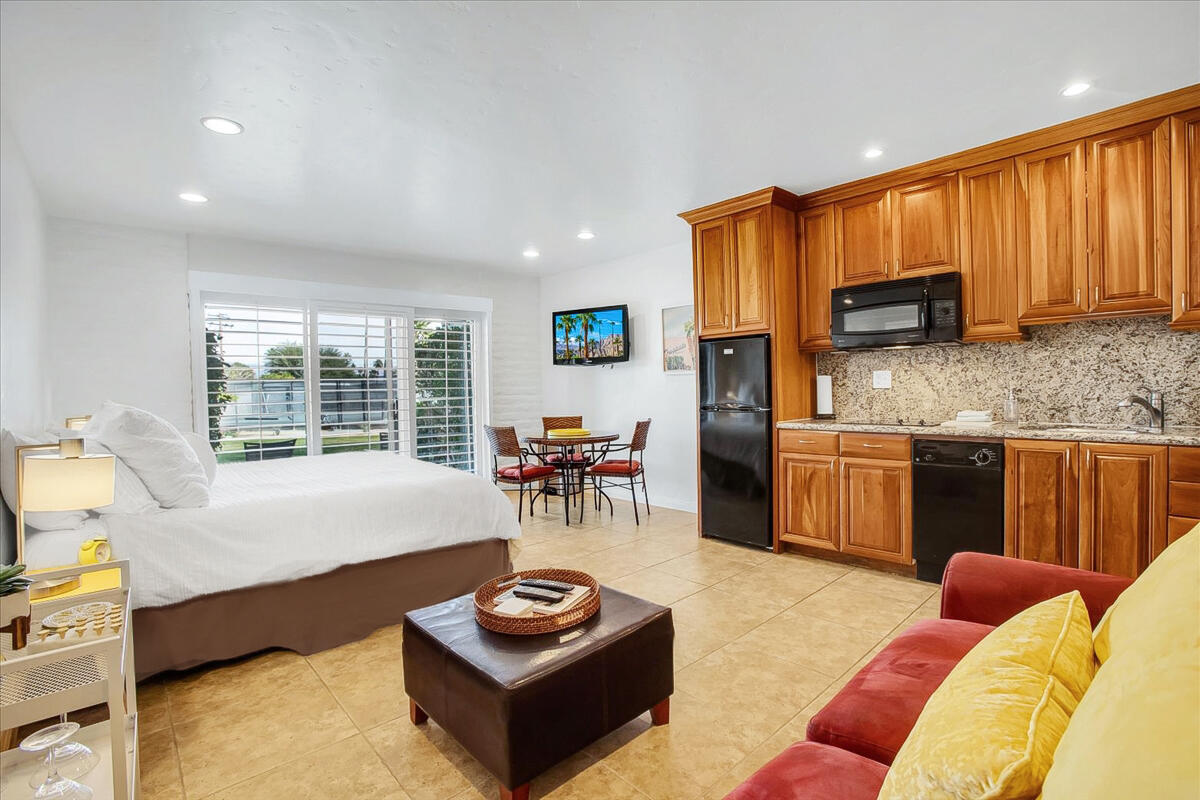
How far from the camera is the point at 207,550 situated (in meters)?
2.41

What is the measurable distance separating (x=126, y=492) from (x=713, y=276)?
3672mm

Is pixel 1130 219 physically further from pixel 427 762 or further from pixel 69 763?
pixel 69 763

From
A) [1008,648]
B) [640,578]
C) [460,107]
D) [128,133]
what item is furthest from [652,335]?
[1008,648]

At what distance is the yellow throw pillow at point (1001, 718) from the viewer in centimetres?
69

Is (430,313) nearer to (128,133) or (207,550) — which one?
(128,133)

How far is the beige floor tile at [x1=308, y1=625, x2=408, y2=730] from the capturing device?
2178mm

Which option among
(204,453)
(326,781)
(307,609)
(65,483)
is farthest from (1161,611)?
(204,453)

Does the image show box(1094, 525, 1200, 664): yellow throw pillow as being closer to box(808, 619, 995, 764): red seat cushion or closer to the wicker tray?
box(808, 619, 995, 764): red seat cushion

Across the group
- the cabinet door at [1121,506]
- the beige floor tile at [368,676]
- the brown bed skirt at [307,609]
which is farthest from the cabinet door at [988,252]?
the beige floor tile at [368,676]

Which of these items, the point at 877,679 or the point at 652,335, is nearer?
the point at 877,679

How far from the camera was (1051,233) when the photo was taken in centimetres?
316

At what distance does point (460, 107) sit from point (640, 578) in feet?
9.05

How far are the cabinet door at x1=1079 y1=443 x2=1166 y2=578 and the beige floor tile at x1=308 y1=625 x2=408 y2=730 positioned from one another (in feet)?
10.8

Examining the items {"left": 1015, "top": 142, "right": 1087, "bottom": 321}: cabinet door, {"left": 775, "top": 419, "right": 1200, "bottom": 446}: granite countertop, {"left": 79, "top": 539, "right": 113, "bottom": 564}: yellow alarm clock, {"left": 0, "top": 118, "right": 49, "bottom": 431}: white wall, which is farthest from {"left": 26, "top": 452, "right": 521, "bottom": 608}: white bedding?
{"left": 1015, "top": 142, "right": 1087, "bottom": 321}: cabinet door
